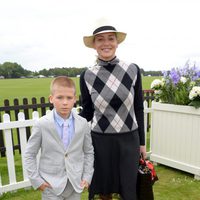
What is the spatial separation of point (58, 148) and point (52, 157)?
0.26ft

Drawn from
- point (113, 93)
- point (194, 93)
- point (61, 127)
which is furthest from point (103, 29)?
point (194, 93)

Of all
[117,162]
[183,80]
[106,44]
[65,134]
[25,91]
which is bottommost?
[25,91]

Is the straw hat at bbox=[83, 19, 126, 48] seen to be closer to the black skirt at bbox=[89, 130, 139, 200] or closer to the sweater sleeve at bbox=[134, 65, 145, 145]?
the sweater sleeve at bbox=[134, 65, 145, 145]

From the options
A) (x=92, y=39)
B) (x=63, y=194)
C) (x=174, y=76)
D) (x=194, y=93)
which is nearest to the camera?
(x=63, y=194)

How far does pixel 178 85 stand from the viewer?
3.91 meters

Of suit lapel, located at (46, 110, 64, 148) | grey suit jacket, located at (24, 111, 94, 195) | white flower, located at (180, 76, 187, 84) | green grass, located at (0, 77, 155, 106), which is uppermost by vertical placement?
white flower, located at (180, 76, 187, 84)

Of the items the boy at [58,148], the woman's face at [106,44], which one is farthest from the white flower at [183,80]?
the boy at [58,148]

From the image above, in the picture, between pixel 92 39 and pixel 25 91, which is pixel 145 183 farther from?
pixel 25 91

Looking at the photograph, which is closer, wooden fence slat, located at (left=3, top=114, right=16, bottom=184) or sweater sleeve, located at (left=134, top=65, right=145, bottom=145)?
sweater sleeve, located at (left=134, top=65, right=145, bottom=145)

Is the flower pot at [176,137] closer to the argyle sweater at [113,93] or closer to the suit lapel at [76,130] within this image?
the argyle sweater at [113,93]

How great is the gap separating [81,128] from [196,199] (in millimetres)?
2142

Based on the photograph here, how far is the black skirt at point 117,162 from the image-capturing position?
2.07 meters

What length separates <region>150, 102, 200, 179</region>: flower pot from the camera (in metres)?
3.62

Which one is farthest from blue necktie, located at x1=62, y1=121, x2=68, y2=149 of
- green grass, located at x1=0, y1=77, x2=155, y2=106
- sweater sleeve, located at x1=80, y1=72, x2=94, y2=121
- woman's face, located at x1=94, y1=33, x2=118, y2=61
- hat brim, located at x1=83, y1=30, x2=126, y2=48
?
green grass, located at x1=0, y1=77, x2=155, y2=106
